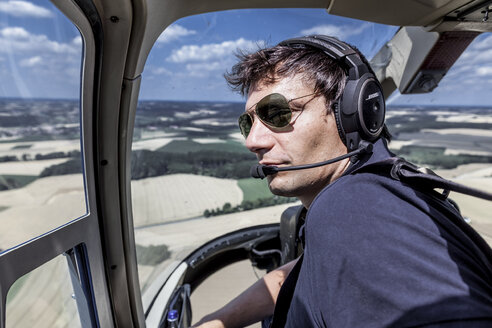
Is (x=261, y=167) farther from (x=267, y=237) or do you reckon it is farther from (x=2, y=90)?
(x=267, y=237)

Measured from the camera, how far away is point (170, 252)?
244 cm

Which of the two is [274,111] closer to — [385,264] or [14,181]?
[385,264]

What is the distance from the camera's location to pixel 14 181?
0.92 m

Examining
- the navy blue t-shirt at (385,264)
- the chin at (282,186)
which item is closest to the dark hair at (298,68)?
the chin at (282,186)

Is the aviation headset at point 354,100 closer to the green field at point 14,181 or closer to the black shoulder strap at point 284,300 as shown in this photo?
the black shoulder strap at point 284,300

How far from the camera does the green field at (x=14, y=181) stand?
0.88m

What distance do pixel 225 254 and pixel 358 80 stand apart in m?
2.16

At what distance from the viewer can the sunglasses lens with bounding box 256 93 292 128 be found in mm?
1050

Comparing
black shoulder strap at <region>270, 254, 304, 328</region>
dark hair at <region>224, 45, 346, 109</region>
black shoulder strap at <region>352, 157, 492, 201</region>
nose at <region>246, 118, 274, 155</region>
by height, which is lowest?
black shoulder strap at <region>270, 254, 304, 328</region>

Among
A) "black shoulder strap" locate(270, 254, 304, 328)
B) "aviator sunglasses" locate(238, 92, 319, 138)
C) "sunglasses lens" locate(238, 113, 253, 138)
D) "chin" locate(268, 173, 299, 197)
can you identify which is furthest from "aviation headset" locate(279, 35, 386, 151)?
"black shoulder strap" locate(270, 254, 304, 328)

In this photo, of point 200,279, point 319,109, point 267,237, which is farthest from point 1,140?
point 267,237

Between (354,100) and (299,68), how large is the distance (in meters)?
0.23

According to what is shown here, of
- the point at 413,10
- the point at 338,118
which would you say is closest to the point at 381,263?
the point at 338,118

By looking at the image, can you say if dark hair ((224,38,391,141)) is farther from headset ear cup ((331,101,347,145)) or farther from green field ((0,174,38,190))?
green field ((0,174,38,190))
